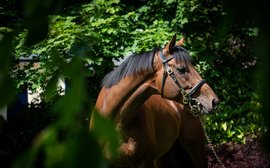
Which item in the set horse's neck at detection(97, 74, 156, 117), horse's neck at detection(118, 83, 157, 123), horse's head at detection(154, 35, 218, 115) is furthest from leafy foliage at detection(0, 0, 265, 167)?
horse's neck at detection(118, 83, 157, 123)

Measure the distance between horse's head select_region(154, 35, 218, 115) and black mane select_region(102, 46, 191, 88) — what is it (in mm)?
49

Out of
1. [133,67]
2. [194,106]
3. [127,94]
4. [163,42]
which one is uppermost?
[133,67]

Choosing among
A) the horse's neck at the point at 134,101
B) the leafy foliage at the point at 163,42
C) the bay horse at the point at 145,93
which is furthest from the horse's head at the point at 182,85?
the leafy foliage at the point at 163,42

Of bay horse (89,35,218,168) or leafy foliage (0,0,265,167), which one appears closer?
bay horse (89,35,218,168)

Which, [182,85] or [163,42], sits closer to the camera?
[182,85]

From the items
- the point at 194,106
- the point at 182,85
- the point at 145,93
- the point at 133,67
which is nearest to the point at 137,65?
the point at 133,67

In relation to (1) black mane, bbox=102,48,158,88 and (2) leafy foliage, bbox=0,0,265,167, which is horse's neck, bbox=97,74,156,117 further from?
(2) leafy foliage, bbox=0,0,265,167

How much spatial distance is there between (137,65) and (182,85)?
0.44m

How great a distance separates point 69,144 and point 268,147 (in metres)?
0.29

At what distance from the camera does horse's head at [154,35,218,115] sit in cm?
444

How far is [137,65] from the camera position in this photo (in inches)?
177

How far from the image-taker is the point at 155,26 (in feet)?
23.9

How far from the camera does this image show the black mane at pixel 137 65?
4480 millimetres

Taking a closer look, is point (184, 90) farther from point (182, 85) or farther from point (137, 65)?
point (137, 65)
